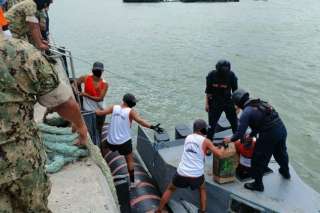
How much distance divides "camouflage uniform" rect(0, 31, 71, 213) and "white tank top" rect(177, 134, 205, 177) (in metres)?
3.69

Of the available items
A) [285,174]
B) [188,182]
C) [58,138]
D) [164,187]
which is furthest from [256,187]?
[58,138]

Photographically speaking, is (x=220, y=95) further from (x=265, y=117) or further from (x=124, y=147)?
(x=124, y=147)

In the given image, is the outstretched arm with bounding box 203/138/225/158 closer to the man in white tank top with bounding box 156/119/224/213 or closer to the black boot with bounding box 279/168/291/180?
the man in white tank top with bounding box 156/119/224/213

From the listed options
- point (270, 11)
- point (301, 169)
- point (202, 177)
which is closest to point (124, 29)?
point (270, 11)

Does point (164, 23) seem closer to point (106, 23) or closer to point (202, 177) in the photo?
point (106, 23)

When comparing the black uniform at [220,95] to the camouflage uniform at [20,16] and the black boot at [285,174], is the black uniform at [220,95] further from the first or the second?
the camouflage uniform at [20,16]

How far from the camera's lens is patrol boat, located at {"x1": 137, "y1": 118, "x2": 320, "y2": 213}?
6223mm

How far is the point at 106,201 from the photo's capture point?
4.96 meters

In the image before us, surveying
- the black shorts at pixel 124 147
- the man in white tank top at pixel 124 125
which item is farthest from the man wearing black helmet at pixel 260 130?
the black shorts at pixel 124 147

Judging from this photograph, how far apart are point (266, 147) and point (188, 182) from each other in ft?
4.53

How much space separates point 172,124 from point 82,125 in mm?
12414

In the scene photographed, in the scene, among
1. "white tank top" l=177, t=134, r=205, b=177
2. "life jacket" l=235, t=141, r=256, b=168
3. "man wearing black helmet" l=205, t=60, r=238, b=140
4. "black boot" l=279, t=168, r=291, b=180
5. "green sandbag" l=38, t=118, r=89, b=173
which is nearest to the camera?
"green sandbag" l=38, t=118, r=89, b=173

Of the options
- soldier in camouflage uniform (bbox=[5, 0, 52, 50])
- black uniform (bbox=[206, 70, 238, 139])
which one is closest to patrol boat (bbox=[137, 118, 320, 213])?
black uniform (bbox=[206, 70, 238, 139])

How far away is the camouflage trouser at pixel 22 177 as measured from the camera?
2.60m
